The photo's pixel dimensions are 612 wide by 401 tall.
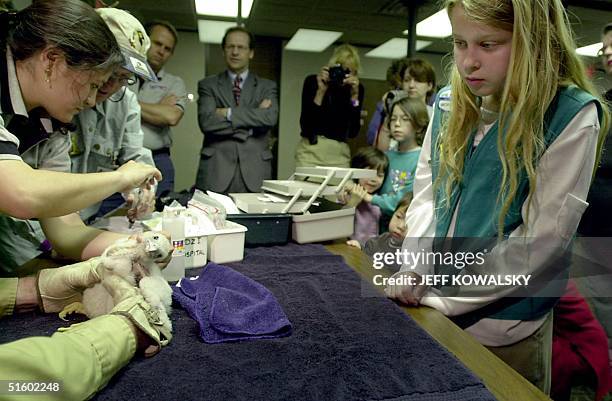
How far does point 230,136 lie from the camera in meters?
2.77

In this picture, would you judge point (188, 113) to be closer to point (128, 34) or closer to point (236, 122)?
point (236, 122)

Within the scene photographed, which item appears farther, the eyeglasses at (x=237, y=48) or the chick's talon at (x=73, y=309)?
the eyeglasses at (x=237, y=48)

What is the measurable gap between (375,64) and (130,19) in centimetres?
475

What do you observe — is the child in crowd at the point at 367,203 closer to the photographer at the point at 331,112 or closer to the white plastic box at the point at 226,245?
the white plastic box at the point at 226,245

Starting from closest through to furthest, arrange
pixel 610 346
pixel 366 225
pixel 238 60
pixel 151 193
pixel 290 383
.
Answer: pixel 290 383 → pixel 151 193 → pixel 610 346 → pixel 366 225 → pixel 238 60

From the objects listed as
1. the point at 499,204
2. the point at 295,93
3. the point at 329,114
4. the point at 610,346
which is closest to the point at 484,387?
the point at 499,204

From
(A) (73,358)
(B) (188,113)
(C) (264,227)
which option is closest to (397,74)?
(C) (264,227)

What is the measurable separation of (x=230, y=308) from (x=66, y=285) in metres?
0.33

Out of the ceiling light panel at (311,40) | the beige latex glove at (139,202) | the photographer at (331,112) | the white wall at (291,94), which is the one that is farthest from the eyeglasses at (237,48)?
the white wall at (291,94)

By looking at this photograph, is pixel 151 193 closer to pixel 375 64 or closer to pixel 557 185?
pixel 557 185

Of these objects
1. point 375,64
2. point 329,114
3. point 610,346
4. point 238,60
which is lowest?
point 610,346

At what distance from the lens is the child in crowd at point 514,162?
859 mm

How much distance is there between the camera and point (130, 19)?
50.2 inches

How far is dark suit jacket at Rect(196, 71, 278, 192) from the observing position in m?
2.75
